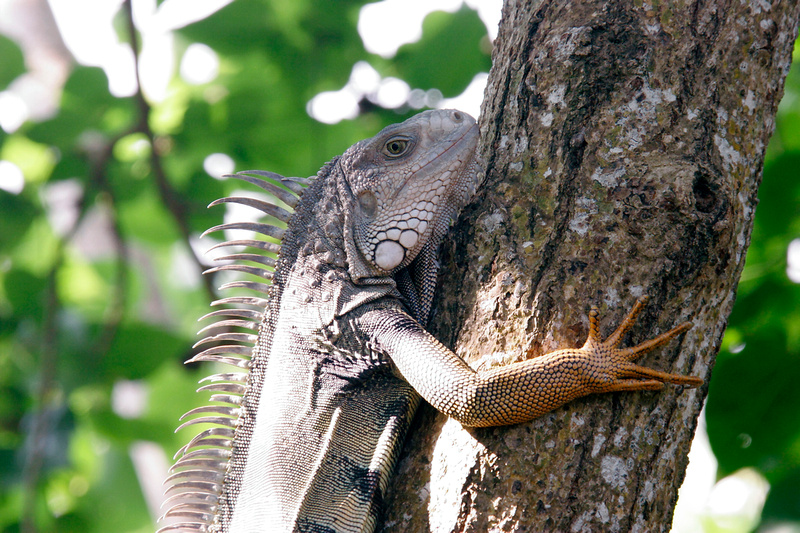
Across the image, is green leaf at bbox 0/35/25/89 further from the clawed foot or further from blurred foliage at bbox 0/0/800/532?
the clawed foot

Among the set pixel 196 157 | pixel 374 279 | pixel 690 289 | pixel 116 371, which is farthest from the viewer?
pixel 196 157

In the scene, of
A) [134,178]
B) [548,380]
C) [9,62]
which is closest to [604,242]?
[548,380]

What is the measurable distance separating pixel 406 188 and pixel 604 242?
1169mm

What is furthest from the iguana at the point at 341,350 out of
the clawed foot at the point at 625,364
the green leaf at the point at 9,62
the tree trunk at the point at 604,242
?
the green leaf at the point at 9,62

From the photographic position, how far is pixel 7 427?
5652 mm

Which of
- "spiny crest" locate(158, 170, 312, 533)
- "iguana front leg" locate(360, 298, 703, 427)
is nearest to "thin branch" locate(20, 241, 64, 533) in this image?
"spiny crest" locate(158, 170, 312, 533)

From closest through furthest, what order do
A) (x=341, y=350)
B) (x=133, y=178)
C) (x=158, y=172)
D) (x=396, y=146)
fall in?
(x=341, y=350), (x=396, y=146), (x=158, y=172), (x=133, y=178)

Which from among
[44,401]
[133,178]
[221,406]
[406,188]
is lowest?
[221,406]

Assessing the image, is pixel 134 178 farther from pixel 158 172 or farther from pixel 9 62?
pixel 9 62

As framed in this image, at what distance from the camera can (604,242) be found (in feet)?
7.73

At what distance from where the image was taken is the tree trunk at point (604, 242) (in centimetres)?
222

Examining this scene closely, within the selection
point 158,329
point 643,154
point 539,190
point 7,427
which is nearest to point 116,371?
point 158,329

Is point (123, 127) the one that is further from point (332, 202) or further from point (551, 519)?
point (551, 519)

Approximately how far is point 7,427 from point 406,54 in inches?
201
